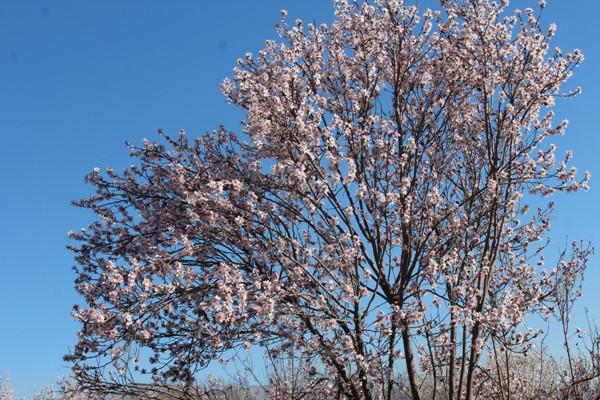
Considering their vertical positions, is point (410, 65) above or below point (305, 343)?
above

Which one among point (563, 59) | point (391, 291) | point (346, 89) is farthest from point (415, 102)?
point (391, 291)

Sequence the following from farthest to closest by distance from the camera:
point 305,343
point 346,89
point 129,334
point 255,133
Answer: point 346,89
point 255,133
point 305,343
point 129,334

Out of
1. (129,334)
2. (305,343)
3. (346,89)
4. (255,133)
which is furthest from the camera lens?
(346,89)

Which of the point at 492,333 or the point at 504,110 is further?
the point at 504,110

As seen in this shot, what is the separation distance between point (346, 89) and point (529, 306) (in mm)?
4455

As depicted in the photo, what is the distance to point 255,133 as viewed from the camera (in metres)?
8.20

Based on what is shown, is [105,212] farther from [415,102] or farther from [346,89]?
[415,102]

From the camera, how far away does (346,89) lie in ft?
29.7

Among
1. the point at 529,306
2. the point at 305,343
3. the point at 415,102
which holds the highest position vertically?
the point at 415,102

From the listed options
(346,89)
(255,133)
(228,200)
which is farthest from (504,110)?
(228,200)

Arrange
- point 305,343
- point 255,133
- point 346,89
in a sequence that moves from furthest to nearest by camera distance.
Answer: point 346,89
point 255,133
point 305,343

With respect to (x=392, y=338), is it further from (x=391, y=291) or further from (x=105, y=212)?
(x=105, y=212)

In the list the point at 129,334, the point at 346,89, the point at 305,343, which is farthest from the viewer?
the point at 346,89

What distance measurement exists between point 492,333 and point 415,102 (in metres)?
3.74
